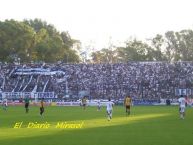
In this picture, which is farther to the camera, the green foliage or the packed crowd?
the green foliage

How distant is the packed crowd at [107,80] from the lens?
83375 millimetres

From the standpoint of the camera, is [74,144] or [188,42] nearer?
[74,144]

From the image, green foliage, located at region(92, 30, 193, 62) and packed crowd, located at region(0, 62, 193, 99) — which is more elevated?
green foliage, located at region(92, 30, 193, 62)

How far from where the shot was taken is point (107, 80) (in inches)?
3438

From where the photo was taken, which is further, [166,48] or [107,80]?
[166,48]

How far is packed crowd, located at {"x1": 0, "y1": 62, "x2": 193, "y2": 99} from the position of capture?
83375 millimetres

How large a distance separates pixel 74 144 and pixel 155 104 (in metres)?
56.1

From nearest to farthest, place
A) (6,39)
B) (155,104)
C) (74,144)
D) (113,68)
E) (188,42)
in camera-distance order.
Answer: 1. (74,144)
2. (155,104)
3. (113,68)
4. (6,39)
5. (188,42)

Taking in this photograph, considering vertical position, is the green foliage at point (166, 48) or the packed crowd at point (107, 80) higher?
the green foliage at point (166, 48)

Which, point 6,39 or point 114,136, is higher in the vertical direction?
point 6,39

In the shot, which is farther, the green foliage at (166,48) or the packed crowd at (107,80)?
the green foliage at (166,48)

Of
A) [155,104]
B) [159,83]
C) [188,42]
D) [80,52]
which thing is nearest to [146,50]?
[188,42]

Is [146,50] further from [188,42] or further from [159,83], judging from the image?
[159,83]

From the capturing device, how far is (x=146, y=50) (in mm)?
129250
